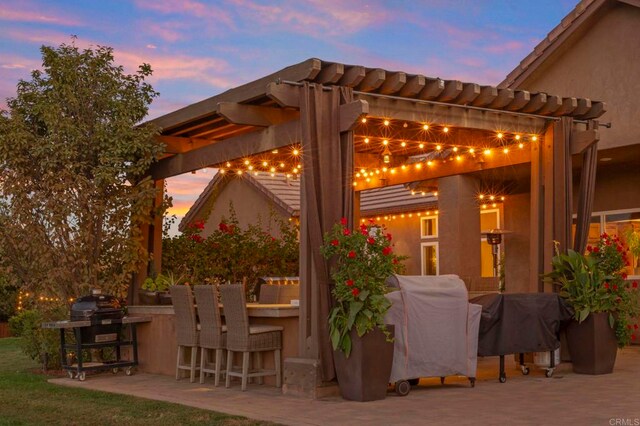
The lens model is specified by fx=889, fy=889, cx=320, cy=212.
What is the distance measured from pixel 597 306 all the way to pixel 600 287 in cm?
25

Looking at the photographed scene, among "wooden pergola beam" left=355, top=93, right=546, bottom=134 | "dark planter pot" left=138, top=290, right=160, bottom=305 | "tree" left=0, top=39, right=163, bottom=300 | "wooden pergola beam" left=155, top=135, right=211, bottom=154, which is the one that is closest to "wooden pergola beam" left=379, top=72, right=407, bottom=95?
"wooden pergola beam" left=355, top=93, right=546, bottom=134

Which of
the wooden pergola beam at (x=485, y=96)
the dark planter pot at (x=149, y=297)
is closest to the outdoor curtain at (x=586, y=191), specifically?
the wooden pergola beam at (x=485, y=96)

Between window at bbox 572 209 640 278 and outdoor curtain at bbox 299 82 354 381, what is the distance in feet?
21.2

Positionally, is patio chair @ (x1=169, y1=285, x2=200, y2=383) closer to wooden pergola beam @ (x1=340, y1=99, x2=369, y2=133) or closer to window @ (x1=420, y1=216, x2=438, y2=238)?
wooden pergola beam @ (x1=340, y1=99, x2=369, y2=133)

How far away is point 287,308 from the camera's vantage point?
9.66 metres

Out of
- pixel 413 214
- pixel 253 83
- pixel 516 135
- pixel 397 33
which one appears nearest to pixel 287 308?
pixel 253 83

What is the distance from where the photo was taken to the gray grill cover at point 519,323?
32.2ft

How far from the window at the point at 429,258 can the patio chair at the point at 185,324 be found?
10.8 m

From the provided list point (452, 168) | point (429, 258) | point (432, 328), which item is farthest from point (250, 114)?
point (429, 258)

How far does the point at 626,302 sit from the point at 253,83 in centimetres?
514

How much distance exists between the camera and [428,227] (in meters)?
21.0

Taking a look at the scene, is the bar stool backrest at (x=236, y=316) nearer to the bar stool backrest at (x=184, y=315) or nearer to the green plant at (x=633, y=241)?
the bar stool backrest at (x=184, y=315)

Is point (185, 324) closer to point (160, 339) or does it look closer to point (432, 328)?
point (160, 339)

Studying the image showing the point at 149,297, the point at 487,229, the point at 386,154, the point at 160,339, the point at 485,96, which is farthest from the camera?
the point at 487,229
